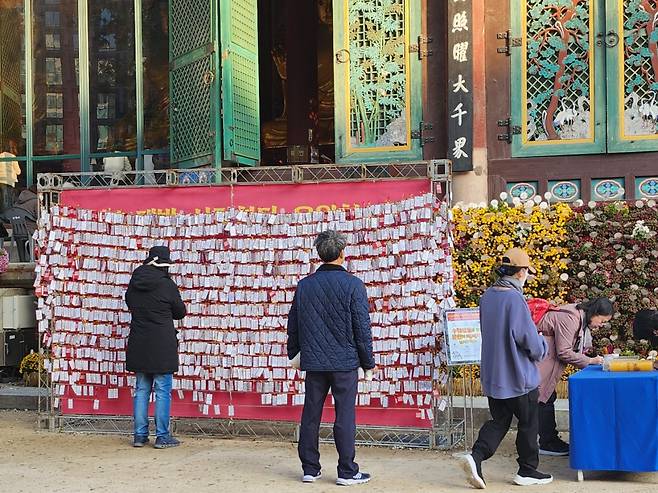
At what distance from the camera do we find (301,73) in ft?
55.5

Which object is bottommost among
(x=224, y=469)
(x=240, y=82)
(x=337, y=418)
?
(x=224, y=469)

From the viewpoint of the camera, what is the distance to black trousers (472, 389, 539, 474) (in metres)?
7.62

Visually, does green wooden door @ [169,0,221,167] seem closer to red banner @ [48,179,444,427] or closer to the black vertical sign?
red banner @ [48,179,444,427]

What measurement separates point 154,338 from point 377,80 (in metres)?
5.05

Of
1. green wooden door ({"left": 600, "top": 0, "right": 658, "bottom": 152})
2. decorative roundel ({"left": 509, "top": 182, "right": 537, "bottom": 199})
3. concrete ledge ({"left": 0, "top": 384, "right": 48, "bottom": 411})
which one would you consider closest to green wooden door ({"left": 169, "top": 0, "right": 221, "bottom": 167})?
concrete ledge ({"left": 0, "top": 384, "right": 48, "bottom": 411})

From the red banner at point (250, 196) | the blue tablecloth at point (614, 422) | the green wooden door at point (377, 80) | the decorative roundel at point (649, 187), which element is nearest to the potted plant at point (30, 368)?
the red banner at point (250, 196)

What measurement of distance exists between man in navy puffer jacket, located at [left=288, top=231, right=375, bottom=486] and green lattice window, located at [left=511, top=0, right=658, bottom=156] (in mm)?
5138

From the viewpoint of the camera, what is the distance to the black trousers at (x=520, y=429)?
7625mm

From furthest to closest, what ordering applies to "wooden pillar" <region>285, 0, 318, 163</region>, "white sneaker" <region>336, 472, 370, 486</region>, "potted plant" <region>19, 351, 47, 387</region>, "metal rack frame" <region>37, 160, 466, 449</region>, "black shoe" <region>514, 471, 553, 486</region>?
"wooden pillar" <region>285, 0, 318, 163</region> < "potted plant" <region>19, 351, 47, 387</region> < "metal rack frame" <region>37, 160, 466, 449</region> < "white sneaker" <region>336, 472, 370, 486</region> < "black shoe" <region>514, 471, 553, 486</region>

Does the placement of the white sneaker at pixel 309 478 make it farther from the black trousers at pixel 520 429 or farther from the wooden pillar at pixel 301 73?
the wooden pillar at pixel 301 73

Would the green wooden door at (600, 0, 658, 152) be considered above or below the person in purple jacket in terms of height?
above

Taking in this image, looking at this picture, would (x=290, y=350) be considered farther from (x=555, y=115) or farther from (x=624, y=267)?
(x=555, y=115)

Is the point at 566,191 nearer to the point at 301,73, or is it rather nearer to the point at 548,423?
the point at 548,423

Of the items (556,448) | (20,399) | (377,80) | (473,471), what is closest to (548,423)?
(556,448)
